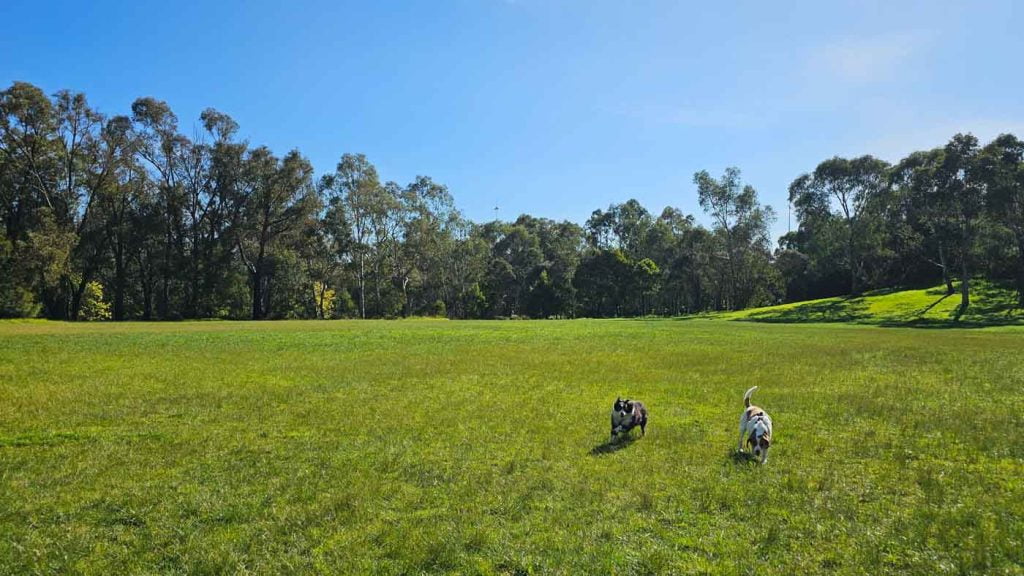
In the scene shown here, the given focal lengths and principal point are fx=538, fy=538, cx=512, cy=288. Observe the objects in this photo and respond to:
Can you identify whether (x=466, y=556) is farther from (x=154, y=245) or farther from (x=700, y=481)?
(x=154, y=245)

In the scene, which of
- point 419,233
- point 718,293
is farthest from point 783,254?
point 419,233

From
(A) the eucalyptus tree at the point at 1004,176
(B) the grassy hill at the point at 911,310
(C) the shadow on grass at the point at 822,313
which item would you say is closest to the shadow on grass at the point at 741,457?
(B) the grassy hill at the point at 911,310

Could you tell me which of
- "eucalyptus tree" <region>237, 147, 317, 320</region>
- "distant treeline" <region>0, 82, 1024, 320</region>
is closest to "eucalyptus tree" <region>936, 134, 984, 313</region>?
"distant treeline" <region>0, 82, 1024, 320</region>

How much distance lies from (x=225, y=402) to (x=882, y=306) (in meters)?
71.6

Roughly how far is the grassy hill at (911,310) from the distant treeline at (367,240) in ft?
11.8

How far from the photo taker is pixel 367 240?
8619cm

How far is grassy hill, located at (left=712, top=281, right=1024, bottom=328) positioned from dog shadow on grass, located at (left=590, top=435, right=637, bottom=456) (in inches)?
1958

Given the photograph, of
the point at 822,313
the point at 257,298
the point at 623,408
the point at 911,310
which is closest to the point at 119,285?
the point at 257,298

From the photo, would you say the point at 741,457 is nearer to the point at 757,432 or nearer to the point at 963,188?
the point at 757,432

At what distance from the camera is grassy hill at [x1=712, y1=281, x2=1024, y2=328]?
5066 centimetres

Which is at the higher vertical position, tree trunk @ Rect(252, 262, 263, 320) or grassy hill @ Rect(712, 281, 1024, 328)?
tree trunk @ Rect(252, 262, 263, 320)

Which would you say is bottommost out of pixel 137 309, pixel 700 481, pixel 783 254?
pixel 700 481

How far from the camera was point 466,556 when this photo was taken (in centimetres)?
592

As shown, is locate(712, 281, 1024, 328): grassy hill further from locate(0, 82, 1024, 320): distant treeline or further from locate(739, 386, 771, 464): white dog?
locate(739, 386, 771, 464): white dog
